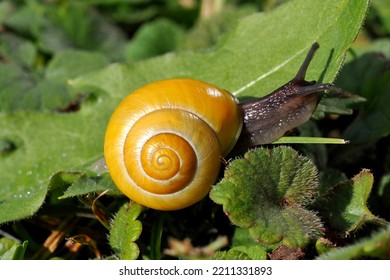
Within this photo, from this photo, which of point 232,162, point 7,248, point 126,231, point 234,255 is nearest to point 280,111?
point 232,162

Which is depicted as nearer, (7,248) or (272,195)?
(272,195)

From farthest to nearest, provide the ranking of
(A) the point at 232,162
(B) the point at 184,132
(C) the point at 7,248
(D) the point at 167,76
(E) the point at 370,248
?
(D) the point at 167,76 → (C) the point at 7,248 → (B) the point at 184,132 → (A) the point at 232,162 → (E) the point at 370,248

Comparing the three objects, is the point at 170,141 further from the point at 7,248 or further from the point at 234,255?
the point at 7,248

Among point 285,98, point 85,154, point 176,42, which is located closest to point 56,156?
point 85,154

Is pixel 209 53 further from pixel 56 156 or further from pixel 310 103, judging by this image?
pixel 56 156

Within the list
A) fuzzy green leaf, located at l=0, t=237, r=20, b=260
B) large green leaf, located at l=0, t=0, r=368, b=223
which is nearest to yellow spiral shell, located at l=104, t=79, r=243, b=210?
large green leaf, located at l=0, t=0, r=368, b=223

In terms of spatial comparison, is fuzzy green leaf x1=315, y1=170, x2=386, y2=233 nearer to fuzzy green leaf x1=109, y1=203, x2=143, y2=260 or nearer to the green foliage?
the green foliage
